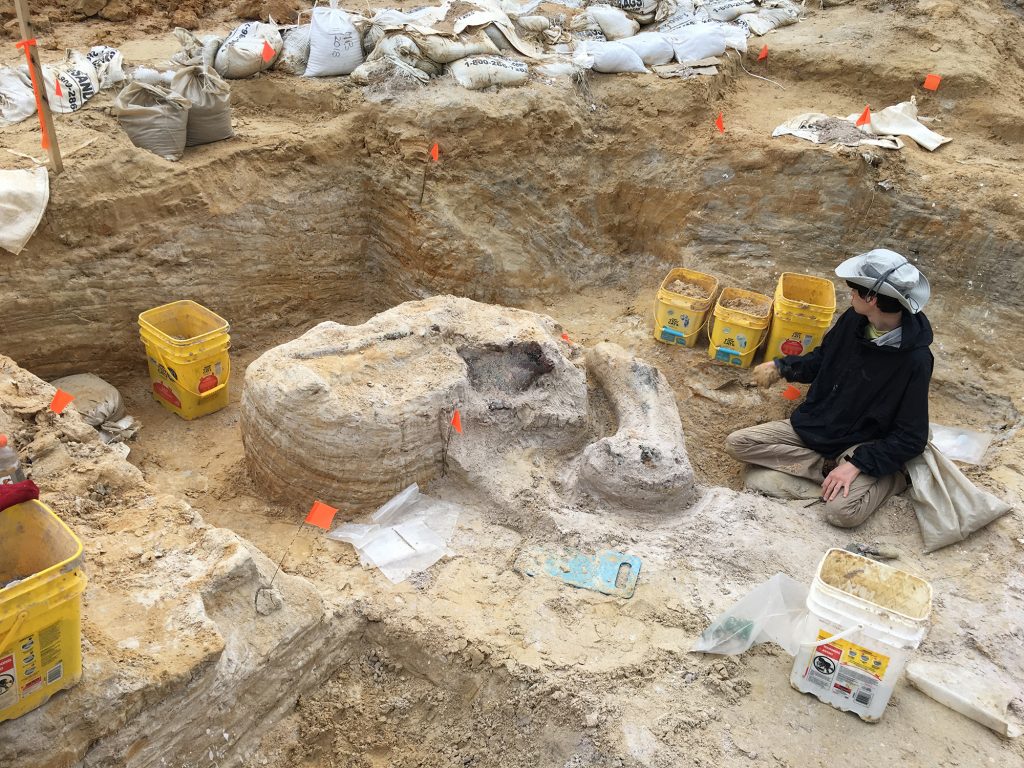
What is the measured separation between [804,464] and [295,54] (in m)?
4.79

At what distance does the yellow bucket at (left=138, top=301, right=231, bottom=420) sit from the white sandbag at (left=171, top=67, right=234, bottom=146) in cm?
119

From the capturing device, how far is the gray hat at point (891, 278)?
3771 mm

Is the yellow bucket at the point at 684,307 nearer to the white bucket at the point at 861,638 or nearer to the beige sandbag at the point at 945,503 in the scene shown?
the beige sandbag at the point at 945,503

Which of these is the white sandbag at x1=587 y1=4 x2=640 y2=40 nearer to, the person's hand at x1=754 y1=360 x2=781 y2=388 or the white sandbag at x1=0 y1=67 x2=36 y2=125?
the person's hand at x1=754 y1=360 x2=781 y2=388

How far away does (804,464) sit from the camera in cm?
447

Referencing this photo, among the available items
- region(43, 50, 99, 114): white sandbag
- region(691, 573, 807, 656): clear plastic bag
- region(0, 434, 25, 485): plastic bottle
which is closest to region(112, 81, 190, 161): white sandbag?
region(43, 50, 99, 114): white sandbag

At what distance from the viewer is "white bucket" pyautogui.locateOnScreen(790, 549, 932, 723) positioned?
290cm

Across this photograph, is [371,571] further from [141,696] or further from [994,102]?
[994,102]

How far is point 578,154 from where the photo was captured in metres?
6.43

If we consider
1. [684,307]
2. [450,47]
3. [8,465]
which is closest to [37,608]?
[8,465]

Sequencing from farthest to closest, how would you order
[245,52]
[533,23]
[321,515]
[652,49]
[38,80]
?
[533,23]
[652,49]
[245,52]
[38,80]
[321,515]

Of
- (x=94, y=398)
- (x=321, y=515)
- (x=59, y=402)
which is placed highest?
(x=59, y=402)

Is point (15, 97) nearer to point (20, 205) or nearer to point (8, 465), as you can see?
point (20, 205)

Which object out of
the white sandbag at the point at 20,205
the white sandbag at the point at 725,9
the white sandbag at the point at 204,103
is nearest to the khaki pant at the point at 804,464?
the white sandbag at the point at 204,103
